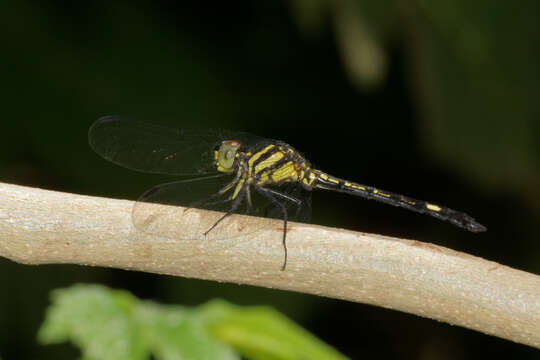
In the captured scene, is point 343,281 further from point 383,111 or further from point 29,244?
point 383,111

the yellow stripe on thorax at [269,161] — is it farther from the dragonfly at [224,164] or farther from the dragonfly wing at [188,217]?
the dragonfly wing at [188,217]

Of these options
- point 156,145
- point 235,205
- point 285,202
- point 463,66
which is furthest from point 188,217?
point 463,66

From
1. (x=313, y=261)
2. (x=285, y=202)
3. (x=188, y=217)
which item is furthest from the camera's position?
(x=285, y=202)

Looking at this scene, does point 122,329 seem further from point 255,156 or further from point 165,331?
point 255,156

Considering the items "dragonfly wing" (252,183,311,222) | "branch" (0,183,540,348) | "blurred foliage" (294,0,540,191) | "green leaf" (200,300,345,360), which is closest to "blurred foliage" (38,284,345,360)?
"green leaf" (200,300,345,360)

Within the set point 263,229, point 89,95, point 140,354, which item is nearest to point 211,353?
point 140,354

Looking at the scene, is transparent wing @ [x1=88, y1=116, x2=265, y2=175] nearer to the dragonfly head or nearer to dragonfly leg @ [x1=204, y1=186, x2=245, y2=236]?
the dragonfly head
